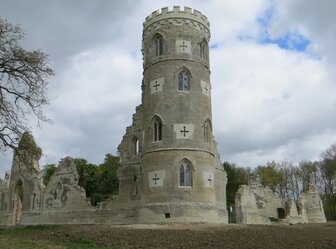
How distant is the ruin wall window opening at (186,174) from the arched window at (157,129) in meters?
2.37

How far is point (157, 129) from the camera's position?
1020 inches

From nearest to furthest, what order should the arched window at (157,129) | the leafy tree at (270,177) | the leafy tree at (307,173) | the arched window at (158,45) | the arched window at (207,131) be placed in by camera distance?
the arched window at (157,129) < the arched window at (207,131) < the arched window at (158,45) < the leafy tree at (307,173) < the leafy tree at (270,177)

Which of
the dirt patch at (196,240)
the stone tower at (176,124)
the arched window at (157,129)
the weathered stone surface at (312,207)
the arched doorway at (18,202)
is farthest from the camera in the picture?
the weathered stone surface at (312,207)

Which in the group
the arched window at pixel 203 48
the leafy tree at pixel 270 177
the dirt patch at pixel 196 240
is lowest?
the dirt patch at pixel 196 240

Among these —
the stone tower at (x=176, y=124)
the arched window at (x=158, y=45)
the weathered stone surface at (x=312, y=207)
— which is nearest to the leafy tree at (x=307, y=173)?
the weathered stone surface at (x=312, y=207)

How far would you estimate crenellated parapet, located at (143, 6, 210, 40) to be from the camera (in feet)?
88.7

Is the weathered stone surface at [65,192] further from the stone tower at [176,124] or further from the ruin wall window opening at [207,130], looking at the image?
the ruin wall window opening at [207,130]

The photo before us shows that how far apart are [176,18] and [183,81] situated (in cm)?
440

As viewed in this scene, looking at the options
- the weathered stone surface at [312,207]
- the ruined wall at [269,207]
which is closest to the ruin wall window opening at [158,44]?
the ruined wall at [269,207]

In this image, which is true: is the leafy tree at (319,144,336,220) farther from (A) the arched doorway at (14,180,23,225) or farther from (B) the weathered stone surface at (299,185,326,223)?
(A) the arched doorway at (14,180,23,225)

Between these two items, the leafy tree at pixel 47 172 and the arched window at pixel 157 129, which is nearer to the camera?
the arched window at pixel 157 129

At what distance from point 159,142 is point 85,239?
11.4 metres

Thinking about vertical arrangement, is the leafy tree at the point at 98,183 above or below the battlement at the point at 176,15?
below

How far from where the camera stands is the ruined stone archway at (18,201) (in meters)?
38.4
